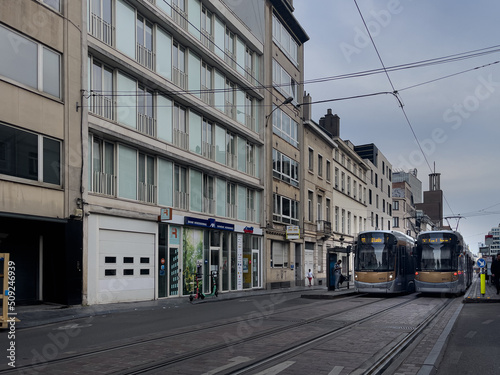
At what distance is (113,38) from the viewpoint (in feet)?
70.6

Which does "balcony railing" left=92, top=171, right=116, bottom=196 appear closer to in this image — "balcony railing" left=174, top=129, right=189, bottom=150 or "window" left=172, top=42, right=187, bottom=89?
"balcony railing" left=174, top=129, right=189, bottom=150

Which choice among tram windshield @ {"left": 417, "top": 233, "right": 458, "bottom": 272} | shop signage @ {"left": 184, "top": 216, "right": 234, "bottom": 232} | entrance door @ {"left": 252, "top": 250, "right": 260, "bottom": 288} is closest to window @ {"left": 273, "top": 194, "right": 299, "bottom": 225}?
entrance door @ {"left": 252, "top": 250, "right": 260, "bottom": 288}

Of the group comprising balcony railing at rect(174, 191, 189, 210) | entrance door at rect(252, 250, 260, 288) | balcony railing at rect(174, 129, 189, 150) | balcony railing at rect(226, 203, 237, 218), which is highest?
balcony railing at rect(174, 129, 189, 150)

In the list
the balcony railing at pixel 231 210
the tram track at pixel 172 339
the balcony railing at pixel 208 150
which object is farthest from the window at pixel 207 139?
the tram track at pixel 172 339

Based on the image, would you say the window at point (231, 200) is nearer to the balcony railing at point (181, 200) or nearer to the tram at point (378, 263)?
the balcony railing at point (181, 200)

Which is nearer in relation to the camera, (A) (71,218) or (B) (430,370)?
(B) (430,370)

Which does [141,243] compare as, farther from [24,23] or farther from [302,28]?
[302,28]

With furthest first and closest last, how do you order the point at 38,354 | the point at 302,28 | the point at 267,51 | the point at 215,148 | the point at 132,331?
the point at 302,28 < the point at 267,51 < the point at 215,148 < the point at 132,331 < the point at 38,354

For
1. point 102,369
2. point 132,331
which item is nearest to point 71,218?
point 132,331

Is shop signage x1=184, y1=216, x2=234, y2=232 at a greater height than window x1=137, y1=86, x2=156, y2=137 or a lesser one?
lesser

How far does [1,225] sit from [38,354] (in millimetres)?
9859

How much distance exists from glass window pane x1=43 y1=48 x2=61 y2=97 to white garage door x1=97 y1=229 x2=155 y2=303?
5.35 m

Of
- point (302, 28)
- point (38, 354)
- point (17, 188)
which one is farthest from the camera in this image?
point (302, 28)

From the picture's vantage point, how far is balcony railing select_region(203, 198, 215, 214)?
28.1 meters
